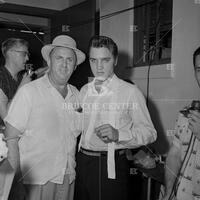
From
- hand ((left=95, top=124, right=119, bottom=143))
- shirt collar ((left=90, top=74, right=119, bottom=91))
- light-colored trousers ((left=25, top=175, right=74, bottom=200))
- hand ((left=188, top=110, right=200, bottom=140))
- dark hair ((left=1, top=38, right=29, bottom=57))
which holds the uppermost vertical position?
Answer: dark hair ((left=1, top=38, right=29, bottom=57))

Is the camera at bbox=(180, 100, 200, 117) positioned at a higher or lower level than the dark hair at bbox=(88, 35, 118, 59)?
lower

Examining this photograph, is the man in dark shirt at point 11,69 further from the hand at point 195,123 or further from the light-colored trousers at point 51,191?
the hand at point 195,123

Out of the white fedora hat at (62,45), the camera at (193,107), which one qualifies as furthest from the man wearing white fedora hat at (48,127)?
the camera at (193,107)

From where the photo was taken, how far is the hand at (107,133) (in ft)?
2.71

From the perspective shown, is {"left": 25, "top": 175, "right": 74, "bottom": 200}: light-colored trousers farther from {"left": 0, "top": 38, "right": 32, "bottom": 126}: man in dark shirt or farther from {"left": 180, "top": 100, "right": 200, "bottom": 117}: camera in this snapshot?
{"left": 180, "top": 100, "right": 200, "bottom": 117}: camera

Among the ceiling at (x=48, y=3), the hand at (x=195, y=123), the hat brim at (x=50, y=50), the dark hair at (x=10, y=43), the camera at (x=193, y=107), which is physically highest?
the ceiling at (x=48, y=3)

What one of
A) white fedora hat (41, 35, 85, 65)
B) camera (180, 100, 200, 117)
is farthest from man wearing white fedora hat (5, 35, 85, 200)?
camera (180, 100, 200, 117)

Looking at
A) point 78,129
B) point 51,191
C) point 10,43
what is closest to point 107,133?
point 78,129

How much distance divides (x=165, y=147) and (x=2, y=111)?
0.45 meters

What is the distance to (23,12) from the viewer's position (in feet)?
2.61

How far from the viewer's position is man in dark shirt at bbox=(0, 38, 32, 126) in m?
0.76

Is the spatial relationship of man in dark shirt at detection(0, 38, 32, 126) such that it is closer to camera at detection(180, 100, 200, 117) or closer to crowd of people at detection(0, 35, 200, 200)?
crowd of people at detection(0, 35, 200, 200)

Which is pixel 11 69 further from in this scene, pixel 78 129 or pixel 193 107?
pixel 193 107

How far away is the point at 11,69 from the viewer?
2.50 ft
